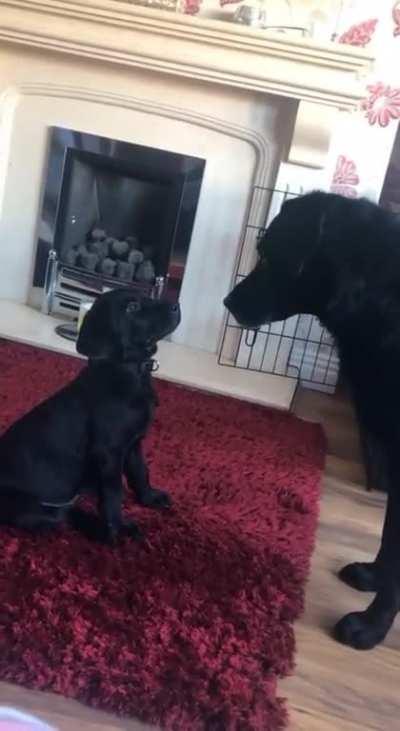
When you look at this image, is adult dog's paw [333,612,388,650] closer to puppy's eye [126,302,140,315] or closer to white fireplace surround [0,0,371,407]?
puppy's eye [126,302,140,315]

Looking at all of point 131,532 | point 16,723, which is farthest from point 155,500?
point 16,723

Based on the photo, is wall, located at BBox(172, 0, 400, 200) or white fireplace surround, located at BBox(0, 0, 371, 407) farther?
wall, located at BBox(172, 0, 400, 200)

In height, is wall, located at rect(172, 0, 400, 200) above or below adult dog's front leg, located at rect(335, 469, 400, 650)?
above

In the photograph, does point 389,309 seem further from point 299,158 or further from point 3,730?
point 299,158

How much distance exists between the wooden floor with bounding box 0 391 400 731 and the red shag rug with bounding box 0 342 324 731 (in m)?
0.03

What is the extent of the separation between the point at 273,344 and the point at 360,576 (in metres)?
1.39

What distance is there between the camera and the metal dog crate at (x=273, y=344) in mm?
2793

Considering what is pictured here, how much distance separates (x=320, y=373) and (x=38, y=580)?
179 centimetres

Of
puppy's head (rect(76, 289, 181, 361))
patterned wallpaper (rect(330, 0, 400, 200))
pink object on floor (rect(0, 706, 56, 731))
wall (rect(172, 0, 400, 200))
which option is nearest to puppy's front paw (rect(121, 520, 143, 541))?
puppy's head (rect(76, 289, 181, 361))

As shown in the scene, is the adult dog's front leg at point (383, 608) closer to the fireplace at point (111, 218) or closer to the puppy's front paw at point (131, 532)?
the puppy's front paw at point (131, 532)

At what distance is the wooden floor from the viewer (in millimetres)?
1130

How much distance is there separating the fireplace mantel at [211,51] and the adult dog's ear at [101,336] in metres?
1.43

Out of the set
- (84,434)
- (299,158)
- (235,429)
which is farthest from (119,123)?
(84,434)

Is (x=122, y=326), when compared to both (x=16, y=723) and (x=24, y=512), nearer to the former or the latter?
(x=24, y=512)
